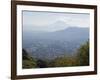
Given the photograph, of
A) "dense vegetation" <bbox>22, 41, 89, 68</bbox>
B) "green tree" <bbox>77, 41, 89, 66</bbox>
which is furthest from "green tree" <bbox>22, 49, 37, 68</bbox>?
"green tree" <bbox>77, 41, 89, 66</bbox>

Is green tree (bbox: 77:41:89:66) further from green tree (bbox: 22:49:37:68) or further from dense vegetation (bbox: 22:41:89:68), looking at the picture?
green tree (bbox: 22:49:37:68)

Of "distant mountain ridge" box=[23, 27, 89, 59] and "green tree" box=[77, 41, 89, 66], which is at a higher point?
"distant mountain ridge" box=[23, 27, 89, 59]

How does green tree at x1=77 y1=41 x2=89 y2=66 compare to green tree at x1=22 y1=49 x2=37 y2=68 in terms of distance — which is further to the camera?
green tree at x1=77 y1=41 x2=89 y2=66

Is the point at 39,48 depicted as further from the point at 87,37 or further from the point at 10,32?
the point at 87,37

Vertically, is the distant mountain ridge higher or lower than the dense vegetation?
higher

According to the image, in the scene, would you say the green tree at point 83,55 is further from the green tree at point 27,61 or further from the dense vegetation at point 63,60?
the green tree at point 27,61

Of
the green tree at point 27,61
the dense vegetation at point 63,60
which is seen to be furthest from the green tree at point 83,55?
the green tree at point 27,61

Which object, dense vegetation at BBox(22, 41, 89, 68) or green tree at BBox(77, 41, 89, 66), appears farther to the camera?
green tree at BBox(77, 41, 89, 66)

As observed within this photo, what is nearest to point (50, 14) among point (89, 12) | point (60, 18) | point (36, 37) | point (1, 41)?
point (60, 18)

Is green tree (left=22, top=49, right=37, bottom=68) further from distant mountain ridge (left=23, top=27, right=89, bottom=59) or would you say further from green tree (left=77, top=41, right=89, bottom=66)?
green tree (left=77, top=41, right=89, bottom=66)
